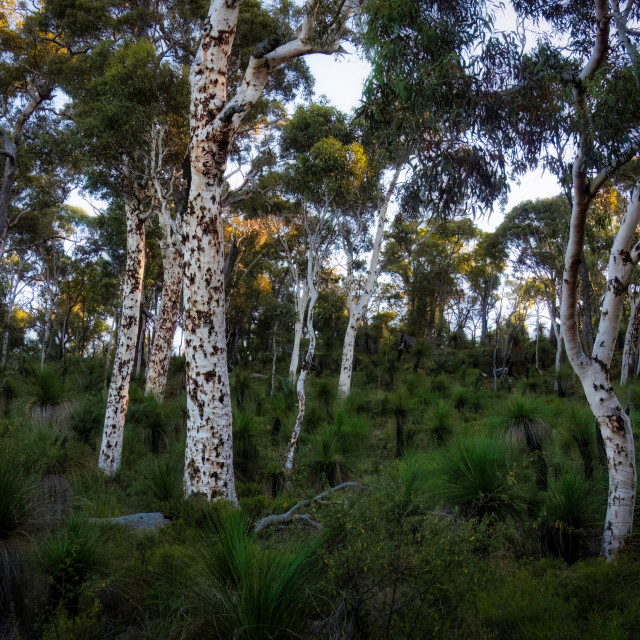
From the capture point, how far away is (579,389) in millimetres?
17891

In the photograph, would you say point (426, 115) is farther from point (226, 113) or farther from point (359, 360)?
point (359, 360)

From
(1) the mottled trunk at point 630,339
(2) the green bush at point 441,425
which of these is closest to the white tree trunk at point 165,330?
(2) the green bush at point 441,425

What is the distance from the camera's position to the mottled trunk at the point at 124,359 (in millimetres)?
8492

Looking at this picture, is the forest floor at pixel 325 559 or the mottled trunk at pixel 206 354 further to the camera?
the mottled trunk at pixel 206 354

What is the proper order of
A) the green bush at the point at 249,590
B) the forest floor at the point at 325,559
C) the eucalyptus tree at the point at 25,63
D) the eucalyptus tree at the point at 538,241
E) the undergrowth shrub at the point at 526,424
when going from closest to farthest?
the green bush at the point at 249,590
the forest floor at the point at 325,559
the undergrowth shrub at the point at 526,424
the eucalyptus tree at the point at 25,63
the eucalyptus tree at the point at 538,241

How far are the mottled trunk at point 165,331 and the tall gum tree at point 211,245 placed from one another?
343 inches

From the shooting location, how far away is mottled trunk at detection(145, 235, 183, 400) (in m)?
14.7

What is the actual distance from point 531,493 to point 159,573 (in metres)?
4.24

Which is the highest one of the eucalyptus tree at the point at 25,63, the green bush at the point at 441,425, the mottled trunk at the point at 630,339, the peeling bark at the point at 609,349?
the eucalyptus tree at the point at 25,63

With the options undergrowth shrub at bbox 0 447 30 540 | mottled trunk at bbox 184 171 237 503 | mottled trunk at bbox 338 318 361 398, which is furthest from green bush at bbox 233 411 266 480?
mottled trunk at bbox 338 318 361 398

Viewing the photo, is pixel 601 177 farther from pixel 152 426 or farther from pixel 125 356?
pixel 152 426

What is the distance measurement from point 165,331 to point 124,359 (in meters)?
6.26

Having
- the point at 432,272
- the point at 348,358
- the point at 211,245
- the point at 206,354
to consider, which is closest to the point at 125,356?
the point at 206,354

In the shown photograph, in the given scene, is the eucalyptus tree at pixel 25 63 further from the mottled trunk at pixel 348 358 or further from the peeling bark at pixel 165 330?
the mottled trunk at pixel 348 358
